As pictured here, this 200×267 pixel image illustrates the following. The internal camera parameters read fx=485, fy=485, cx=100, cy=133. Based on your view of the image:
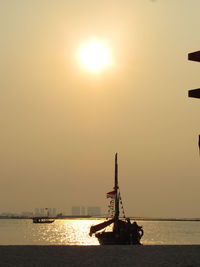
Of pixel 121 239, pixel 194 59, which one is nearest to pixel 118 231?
A: pixel 121 239

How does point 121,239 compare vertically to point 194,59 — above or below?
below

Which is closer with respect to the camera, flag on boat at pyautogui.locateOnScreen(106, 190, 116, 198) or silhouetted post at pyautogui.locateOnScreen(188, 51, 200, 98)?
silhouetted post at pyautogui.locateOnScreen(188, 51, 200, 98)

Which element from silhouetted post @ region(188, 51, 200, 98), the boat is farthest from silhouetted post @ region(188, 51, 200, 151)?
the boat

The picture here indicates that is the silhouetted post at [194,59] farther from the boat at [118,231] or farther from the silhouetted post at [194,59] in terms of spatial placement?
the boat at [118,231]

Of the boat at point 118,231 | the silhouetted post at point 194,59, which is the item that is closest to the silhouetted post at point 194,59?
the silhouetted post at point 194,59

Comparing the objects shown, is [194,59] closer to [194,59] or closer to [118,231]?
[194,59]

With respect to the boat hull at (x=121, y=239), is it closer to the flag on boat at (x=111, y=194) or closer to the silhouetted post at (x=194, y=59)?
the flag on boat at (x=111, y=194)

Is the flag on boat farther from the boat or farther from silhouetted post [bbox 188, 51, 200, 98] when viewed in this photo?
silhouetted post [bbox 188, 51, 200, 98]

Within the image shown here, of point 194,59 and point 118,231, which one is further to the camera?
point 118,231

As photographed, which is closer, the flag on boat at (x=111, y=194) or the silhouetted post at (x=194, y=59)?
the silhouetted post at (x=194, y=59)

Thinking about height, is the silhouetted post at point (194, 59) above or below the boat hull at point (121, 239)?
above
